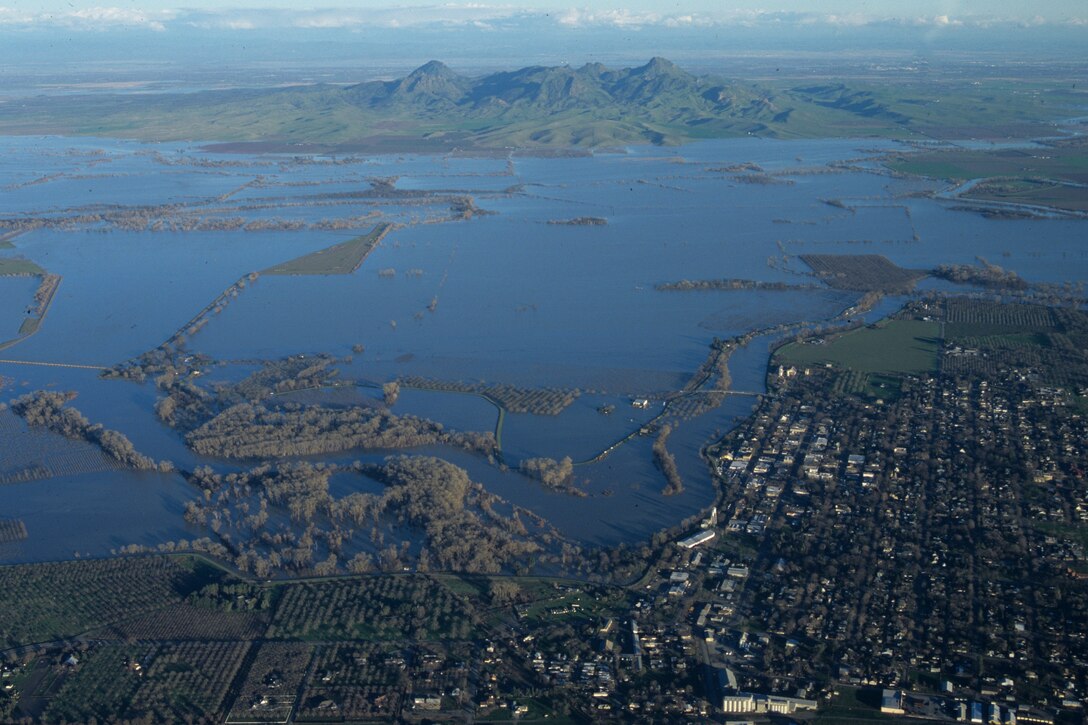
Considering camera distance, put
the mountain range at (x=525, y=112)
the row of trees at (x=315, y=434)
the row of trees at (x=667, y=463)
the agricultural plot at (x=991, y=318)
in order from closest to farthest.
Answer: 1. the row of trees at (x=667, y=463)
2. the row of trees at (x=315, y=434)
3. the agricultural plot at (x=991, y=318)
4. the mountain range at (x=525, y=112)

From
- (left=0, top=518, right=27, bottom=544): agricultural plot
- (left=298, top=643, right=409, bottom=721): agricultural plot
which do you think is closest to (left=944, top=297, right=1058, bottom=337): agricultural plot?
(left=298, top=643, right=409, bottom=721): agricultural plot

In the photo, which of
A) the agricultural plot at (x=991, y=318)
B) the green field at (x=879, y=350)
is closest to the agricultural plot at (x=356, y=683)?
the green field at (x=879, y=350)

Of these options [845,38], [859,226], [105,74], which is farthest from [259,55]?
[859,226]

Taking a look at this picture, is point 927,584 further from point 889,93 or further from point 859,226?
point 889,93

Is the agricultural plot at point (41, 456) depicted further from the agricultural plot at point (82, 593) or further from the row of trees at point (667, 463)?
the row of trees at point (667, 463)

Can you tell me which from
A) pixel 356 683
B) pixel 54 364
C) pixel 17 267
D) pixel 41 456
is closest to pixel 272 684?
pixel 356 683
